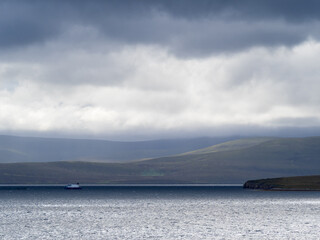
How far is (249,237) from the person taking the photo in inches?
3748

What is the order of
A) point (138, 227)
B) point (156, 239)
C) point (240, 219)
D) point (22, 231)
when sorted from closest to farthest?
1. point (156, 239)
2. point (22, 231)
3. point (138, 227)
4. point (240, 219)

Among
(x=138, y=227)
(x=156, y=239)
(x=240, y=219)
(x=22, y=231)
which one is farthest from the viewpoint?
(x=240, y=219)

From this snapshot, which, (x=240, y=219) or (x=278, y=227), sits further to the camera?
(x=240, y=219)

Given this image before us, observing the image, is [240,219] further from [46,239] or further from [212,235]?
[46,239]

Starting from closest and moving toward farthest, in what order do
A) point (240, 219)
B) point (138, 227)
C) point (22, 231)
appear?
point (22, 231) < point (138, 227) < point (240, 219)

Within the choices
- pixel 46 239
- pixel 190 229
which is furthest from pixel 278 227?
pixel 46 239

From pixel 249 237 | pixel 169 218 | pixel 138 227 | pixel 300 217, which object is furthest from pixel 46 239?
pixel 300 217

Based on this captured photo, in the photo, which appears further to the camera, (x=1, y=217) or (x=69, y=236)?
(x=1, y=217)

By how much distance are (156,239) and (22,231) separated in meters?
28.2

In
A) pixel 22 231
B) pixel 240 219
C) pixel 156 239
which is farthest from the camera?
pixel 240 219

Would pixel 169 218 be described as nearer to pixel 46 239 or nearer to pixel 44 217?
pixel 44 217

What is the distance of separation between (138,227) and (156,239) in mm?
20298

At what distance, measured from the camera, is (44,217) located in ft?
456

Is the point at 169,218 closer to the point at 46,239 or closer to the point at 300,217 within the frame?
the point at 300,217
